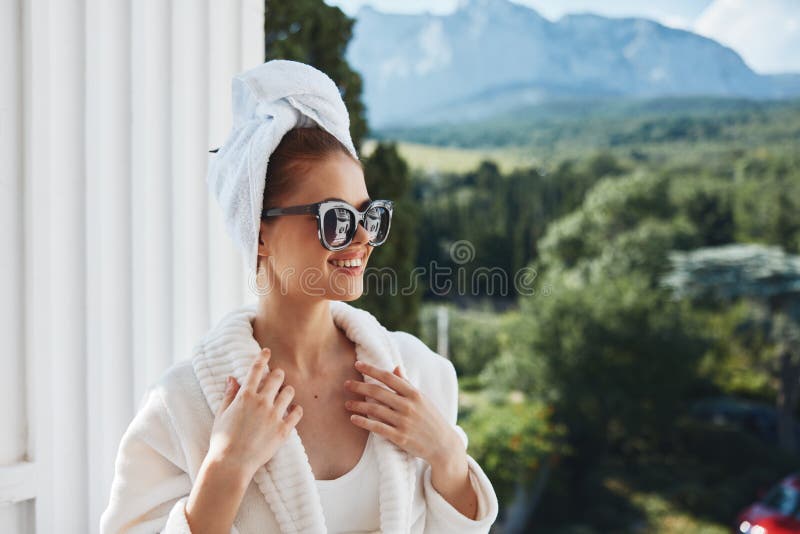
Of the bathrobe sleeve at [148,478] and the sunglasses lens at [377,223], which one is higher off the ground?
the sunglasses lens at [377,223]

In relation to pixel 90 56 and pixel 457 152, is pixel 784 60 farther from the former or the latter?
pixel 90 56

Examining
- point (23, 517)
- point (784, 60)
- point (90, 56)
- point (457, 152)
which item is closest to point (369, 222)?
point (90, 56)

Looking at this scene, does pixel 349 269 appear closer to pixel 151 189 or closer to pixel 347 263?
pixel 347 263

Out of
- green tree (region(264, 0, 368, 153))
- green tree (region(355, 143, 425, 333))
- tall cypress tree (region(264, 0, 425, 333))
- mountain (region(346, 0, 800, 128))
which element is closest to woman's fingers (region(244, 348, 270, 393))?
tall cypress tree (region(264, 0, 425, 333))

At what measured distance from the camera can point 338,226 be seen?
933 mm

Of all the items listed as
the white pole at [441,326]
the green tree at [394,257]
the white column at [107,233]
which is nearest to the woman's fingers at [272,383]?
the white column at [107,233]

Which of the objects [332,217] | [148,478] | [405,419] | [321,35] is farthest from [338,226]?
[321,35]

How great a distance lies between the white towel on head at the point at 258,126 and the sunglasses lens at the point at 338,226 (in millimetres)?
80

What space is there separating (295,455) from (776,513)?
5.91m

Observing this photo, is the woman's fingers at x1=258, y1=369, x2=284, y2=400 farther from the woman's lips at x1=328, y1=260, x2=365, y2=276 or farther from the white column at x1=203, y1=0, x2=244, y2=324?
the white column at x1=203, y1=0, x2=244, y2=324

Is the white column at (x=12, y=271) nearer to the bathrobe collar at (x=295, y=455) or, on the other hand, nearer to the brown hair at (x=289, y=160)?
the bathrobe collar at (x=295, y=455)

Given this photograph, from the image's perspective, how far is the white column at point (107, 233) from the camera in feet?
4.16

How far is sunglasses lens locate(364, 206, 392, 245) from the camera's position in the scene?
97 centimetres

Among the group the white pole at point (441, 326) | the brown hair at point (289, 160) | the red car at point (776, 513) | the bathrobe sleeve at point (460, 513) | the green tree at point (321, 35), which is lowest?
the red car at point (776, 513)
